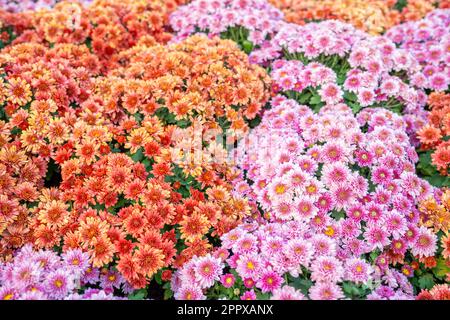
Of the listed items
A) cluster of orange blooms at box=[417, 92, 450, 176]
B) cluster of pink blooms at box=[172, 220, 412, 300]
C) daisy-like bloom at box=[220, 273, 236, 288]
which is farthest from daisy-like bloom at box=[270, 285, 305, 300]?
cluster of orange blooms at box=[417, 92, 450, 176]

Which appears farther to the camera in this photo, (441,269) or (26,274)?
(441,269)

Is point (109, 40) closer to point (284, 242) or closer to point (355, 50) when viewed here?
point (355, 50)

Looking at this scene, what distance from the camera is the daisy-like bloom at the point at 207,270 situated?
9.78ft

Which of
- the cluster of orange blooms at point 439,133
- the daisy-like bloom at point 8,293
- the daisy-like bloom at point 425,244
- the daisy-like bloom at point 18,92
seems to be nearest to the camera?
the daisy-like bloom at point 8,293

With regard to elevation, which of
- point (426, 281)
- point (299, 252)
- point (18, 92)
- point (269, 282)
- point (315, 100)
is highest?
point (18, 92)

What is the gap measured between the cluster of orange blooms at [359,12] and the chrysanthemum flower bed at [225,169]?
0.82 metres

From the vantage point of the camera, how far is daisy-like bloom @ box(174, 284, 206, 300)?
292 cm

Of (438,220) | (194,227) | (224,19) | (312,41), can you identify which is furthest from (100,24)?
(438,220)

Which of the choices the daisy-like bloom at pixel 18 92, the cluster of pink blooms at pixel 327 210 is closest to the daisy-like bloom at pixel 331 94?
the cluster of pink blooms at pixel 327 210

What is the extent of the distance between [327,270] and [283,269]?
29cm

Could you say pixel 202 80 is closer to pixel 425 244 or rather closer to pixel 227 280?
pixel 227 280

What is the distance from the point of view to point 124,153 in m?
3.72

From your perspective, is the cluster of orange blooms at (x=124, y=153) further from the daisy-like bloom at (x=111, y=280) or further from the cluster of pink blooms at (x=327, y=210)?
the cluster of pink blooms at (x=327, y=210)
